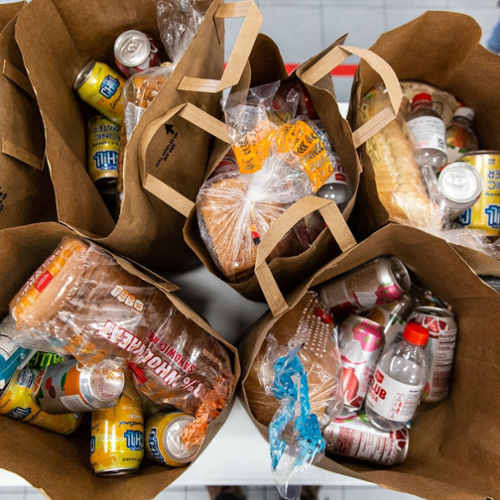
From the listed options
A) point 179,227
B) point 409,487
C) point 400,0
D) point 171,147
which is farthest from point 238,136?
point 400,0

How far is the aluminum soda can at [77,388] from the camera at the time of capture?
2.71 feet

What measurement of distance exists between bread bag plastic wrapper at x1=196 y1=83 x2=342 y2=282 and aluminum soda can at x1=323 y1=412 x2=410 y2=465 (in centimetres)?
38

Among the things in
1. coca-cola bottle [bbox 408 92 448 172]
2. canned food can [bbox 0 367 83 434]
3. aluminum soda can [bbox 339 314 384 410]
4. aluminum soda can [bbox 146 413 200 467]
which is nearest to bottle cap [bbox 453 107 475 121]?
coca-cola bottle [bbox 408 92 448 172]

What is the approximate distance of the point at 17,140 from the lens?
0.92 m

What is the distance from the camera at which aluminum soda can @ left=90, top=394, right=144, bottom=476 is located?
2.87 feet

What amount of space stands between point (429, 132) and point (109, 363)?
844 mm

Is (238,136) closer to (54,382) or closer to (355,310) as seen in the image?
(355,310)

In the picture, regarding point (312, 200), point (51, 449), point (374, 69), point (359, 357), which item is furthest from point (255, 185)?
point (51, 449)

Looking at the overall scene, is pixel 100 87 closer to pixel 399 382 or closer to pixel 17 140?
pixel 17 140

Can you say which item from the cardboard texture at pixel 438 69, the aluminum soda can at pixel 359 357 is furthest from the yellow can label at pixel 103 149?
the aluminum soda can at pixel 359 357

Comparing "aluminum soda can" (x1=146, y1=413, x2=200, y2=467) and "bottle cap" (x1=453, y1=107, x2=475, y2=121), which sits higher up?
"bottle cap" (x1=453, y1=107, x2=475, y2=121)

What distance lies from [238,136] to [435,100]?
23.8 inches

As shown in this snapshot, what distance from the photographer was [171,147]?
91 centimetres

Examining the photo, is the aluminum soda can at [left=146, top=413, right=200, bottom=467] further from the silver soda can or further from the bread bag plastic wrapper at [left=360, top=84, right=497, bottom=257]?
the silver soda can
